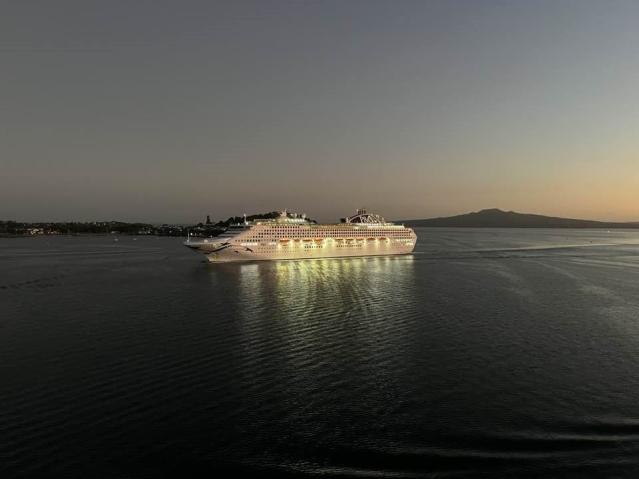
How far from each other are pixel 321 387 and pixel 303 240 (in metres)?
61.4

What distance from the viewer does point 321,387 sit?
1542 cm

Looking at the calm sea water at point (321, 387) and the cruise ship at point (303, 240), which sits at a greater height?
the cruise ship at point (303, 240)

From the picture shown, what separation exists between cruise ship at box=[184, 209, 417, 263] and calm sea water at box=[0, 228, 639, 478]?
117 feet

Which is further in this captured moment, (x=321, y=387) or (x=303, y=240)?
(x=303, y=240)

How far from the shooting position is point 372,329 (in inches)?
955

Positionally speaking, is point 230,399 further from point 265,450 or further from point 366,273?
point 366,273

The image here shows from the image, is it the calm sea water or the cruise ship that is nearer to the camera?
the calm sea water

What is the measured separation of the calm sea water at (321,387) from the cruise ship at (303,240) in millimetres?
35627

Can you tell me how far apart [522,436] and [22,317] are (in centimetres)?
3032

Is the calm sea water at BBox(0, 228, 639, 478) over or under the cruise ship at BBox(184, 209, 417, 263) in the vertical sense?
under

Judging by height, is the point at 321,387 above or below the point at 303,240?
below

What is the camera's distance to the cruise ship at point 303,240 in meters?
68.6

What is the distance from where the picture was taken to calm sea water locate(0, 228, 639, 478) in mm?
10594

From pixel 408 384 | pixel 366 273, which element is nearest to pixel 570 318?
pixel 408 384
